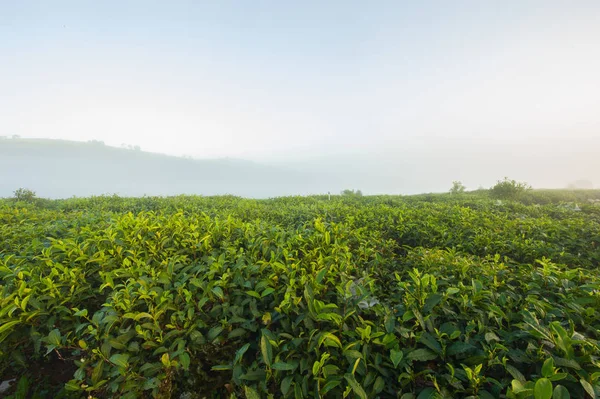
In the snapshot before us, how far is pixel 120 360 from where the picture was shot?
1785 mm

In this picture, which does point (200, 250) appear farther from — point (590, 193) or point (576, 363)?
point (590, 193)

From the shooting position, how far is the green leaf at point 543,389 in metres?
1.26

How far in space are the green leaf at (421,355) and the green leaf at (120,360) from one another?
6.66 feet

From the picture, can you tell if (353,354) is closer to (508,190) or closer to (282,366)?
(282,366)

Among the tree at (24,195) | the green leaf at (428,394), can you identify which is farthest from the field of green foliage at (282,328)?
the tree at (24,195)

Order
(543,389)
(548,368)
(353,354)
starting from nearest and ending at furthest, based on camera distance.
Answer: (543,389) → (548,368) → (353,354)

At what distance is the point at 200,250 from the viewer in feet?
10.3

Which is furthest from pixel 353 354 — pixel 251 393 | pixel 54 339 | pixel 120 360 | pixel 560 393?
pixel 54 339

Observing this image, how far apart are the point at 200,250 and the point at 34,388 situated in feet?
6.06

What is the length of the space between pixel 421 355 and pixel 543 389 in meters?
0.61

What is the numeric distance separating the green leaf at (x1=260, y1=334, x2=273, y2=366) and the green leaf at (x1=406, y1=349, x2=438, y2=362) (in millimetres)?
958

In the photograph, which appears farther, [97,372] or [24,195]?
[24,195]

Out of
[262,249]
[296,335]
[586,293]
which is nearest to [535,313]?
[586,293]

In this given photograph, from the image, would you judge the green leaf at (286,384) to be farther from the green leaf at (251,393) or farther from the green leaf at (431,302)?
the green leaf at (431,302)
